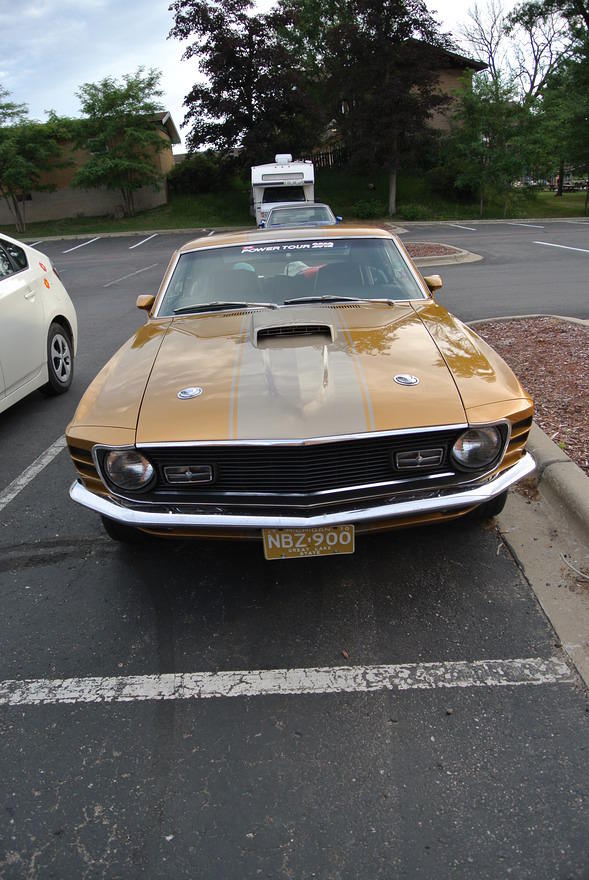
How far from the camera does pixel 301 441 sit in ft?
8.34

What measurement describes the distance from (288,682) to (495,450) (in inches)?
51.6

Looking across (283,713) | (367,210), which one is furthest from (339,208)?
(283,713)

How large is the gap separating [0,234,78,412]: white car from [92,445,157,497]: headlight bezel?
8.74ft

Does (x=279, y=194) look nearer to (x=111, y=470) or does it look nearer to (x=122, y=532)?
(x=122, y=532)

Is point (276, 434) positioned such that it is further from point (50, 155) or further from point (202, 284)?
point (50, 155)

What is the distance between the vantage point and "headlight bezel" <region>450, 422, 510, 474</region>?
106 inches

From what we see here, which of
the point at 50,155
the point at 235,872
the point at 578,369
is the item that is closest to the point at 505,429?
the point at 235,872

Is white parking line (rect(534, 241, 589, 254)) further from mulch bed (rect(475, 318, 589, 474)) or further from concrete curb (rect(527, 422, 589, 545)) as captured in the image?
concrete curb (rect(527, 422, 589, 545))

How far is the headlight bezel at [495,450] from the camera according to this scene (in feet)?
8.86

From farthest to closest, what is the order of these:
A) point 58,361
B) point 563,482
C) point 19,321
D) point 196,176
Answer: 1. point 196,176
2. point 58,361
3. point 19,321
4. point 563,482

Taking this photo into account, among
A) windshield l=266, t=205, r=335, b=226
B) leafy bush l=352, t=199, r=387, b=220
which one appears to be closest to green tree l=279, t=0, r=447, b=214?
leafy bush l=352, t=199, r=387, b=220

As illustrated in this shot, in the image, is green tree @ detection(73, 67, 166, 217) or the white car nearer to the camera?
the white car

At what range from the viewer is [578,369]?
18.1 feet

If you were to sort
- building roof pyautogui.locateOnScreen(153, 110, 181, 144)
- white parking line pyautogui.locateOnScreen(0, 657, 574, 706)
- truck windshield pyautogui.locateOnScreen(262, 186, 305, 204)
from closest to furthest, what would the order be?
white parking line pyautogui.locateOnScreen(0, 657, 574, 706), truck windshield pyautogui.locateOnScreen(262, 186, 305, 204), building roof pyautogui.locateOnScreen(153, 110, 181, 144)
